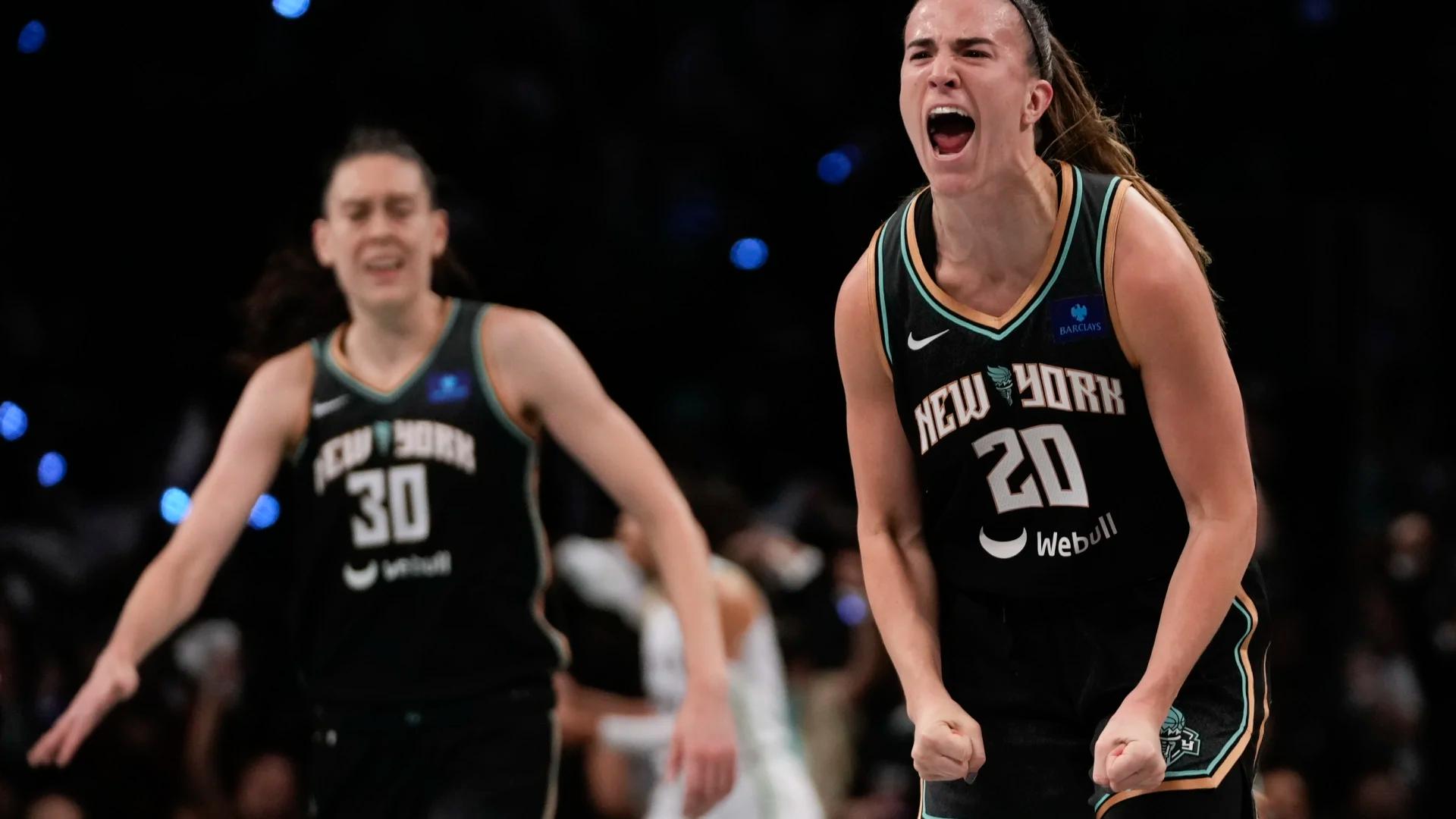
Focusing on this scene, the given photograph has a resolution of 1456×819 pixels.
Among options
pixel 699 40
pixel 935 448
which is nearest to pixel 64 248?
pixel 699 40

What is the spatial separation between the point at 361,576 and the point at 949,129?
1.95 m

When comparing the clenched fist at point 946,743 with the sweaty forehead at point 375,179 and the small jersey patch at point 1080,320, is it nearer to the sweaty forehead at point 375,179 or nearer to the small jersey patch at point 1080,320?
the small jersey patch at point 1080,320

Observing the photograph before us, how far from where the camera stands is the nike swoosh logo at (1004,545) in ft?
10.5

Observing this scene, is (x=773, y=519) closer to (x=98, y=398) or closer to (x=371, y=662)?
(x=98, y=398)

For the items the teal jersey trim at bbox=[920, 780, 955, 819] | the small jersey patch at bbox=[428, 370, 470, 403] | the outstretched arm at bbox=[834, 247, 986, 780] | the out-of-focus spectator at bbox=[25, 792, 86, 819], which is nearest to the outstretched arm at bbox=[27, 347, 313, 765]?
the small jersey patch at bbox=[428, 370, 470, 403]

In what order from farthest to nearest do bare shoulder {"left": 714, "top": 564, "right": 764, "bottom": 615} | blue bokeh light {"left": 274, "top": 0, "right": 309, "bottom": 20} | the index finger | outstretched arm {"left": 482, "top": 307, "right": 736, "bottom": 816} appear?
blue bokeh light {"left": 274, "top": 0, "right": 309, "bottom": 20}, bare shoulder {"left": 714, "top": 564, "right": 764, "bottom": 615}, outstretched arm {"left": 482, "top": 307, "right": 736, "bottom": 816}, the index finger

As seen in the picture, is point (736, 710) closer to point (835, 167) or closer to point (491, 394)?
point (491, 394)

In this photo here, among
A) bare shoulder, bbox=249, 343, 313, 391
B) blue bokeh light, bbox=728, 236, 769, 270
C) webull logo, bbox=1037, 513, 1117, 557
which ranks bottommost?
webull logo, bbox=1037, 513, 1117, 557

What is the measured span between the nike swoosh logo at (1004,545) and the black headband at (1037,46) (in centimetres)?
78

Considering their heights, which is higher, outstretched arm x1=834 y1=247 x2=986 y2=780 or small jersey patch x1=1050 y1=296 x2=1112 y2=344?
small jersey patch x1=1050 y1=296 x2=1112 y2=344

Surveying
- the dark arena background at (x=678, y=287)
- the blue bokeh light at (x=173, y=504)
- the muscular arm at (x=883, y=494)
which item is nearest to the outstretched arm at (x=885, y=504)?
the muscular arm at (x=883, y=494)

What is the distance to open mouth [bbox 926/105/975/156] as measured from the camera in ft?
10.2

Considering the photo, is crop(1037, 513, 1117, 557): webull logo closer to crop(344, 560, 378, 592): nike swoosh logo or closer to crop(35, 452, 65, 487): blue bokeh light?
crop(344, 560, 378, 592): nike swoosh logo

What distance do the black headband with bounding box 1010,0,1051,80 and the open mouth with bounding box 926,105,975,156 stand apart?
19cm
